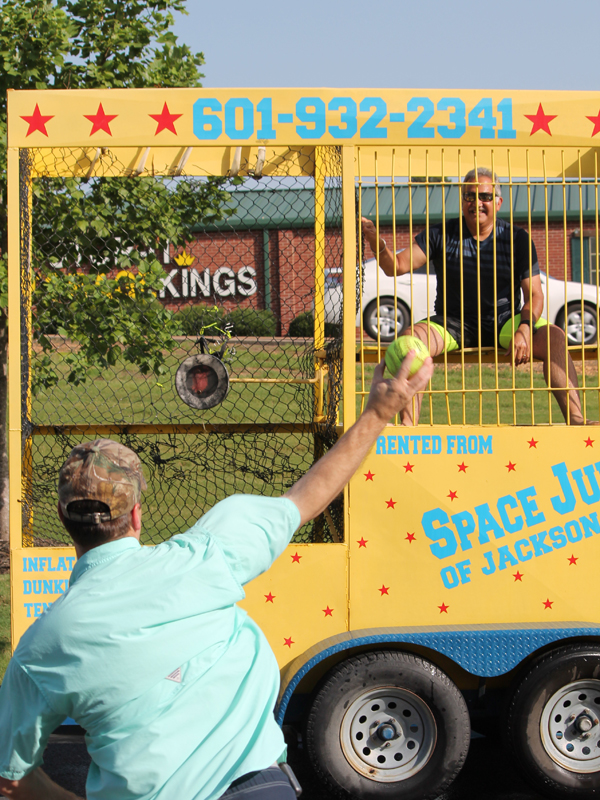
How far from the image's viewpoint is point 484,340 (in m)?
4.54

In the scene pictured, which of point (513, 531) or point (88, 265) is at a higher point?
point (88, 265)

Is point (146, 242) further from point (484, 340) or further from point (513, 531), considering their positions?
point (513, 531)

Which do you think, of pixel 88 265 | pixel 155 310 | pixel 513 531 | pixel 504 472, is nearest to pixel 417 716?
pixel 513 531

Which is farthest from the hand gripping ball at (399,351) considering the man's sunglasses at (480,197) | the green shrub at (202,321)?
the green shrub at (202,321)

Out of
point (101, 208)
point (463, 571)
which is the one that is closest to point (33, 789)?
point (463, 571)

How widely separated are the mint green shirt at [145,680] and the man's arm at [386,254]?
229cm

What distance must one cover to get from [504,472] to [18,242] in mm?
2492

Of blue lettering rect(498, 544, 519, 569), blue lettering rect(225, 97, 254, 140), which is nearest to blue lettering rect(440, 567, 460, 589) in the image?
blue lettering rect(498, 544, 519, 569)

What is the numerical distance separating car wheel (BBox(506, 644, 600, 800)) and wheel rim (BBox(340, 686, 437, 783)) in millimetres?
415

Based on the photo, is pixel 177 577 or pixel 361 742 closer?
pixel 177 577

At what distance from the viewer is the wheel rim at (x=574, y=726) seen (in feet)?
11.6

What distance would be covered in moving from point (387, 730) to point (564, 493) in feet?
4.43

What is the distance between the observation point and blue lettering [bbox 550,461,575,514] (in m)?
3.59

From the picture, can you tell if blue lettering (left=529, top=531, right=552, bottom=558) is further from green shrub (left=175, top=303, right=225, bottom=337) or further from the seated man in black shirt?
green shrub (left=175, top=303, right=225, bottom=337)
